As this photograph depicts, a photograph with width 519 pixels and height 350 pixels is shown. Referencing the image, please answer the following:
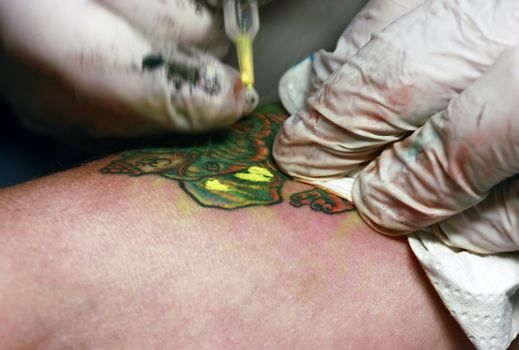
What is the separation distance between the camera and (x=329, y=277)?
710mm

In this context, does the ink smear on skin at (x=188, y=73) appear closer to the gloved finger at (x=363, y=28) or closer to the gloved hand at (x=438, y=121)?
the gloved hand at (x=438, y=121)

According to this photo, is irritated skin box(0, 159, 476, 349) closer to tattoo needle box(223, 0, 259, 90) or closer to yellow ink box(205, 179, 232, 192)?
yellow ink box(205, 179, 232, 192)

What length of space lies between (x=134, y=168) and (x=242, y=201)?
0.18 m

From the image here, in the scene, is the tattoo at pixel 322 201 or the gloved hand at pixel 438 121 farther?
the tattoo at pixel 322 201

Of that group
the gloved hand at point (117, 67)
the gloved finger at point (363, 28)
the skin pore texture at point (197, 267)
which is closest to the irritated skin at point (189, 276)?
the skin pore texture at point (197, 267)

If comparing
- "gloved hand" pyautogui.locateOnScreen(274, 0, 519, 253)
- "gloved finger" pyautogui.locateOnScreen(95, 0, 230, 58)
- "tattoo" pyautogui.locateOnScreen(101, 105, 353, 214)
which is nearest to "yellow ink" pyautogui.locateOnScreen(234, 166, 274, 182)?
"tattoo" pyautogui.locateOnScreen(101, 105, 353, 214)

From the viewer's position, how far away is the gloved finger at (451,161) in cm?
62

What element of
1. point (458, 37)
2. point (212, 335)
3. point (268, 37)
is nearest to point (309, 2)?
point (268, 37)

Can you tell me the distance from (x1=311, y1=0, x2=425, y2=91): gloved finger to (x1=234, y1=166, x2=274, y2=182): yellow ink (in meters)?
0.27

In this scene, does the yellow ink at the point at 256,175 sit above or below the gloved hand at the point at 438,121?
below

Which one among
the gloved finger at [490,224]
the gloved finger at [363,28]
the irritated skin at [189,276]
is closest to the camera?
the irritated skin at [189,276]

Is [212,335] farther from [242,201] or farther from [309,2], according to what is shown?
[309,2]

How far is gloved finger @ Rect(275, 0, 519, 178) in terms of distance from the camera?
70 centimetres

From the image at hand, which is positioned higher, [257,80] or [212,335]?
[257,80]
